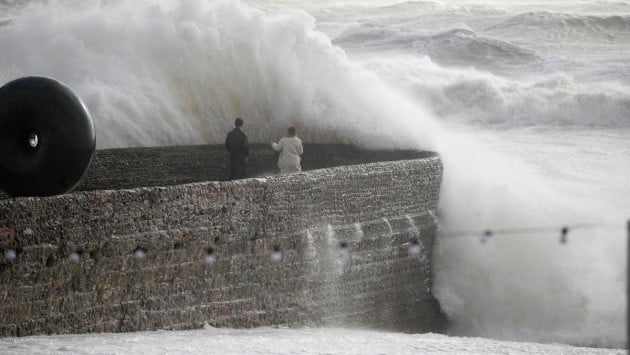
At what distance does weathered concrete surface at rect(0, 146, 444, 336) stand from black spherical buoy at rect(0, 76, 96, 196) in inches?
47.7

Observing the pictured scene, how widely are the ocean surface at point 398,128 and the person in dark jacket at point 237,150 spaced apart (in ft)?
7.42

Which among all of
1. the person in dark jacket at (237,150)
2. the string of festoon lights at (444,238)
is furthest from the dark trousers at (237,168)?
the string of festoon lights at (444,238)

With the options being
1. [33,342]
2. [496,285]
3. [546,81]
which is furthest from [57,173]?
[546,81]

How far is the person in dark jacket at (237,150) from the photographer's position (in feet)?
50.5

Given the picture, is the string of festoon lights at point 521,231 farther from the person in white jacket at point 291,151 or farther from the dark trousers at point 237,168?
the dark trousers at point 237,168

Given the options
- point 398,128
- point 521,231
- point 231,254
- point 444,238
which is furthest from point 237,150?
point 231,254

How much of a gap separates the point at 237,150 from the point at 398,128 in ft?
9.58

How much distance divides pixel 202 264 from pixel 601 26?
129 ft

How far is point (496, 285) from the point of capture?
15.8m

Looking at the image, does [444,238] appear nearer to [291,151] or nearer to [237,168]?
[291,151]

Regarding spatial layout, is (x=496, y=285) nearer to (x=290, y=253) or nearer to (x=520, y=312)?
(x=520, y=312)

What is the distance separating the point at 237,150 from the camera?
50.6 ft

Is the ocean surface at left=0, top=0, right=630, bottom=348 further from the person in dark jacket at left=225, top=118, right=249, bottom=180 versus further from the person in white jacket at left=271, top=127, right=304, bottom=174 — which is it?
the person in dark jacket at left=225, top=118, right=249, bottom=180

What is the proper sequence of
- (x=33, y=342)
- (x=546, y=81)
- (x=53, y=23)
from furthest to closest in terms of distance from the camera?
(x=546, y=81) → (x=53, y=23) → (x=33, y=342)
